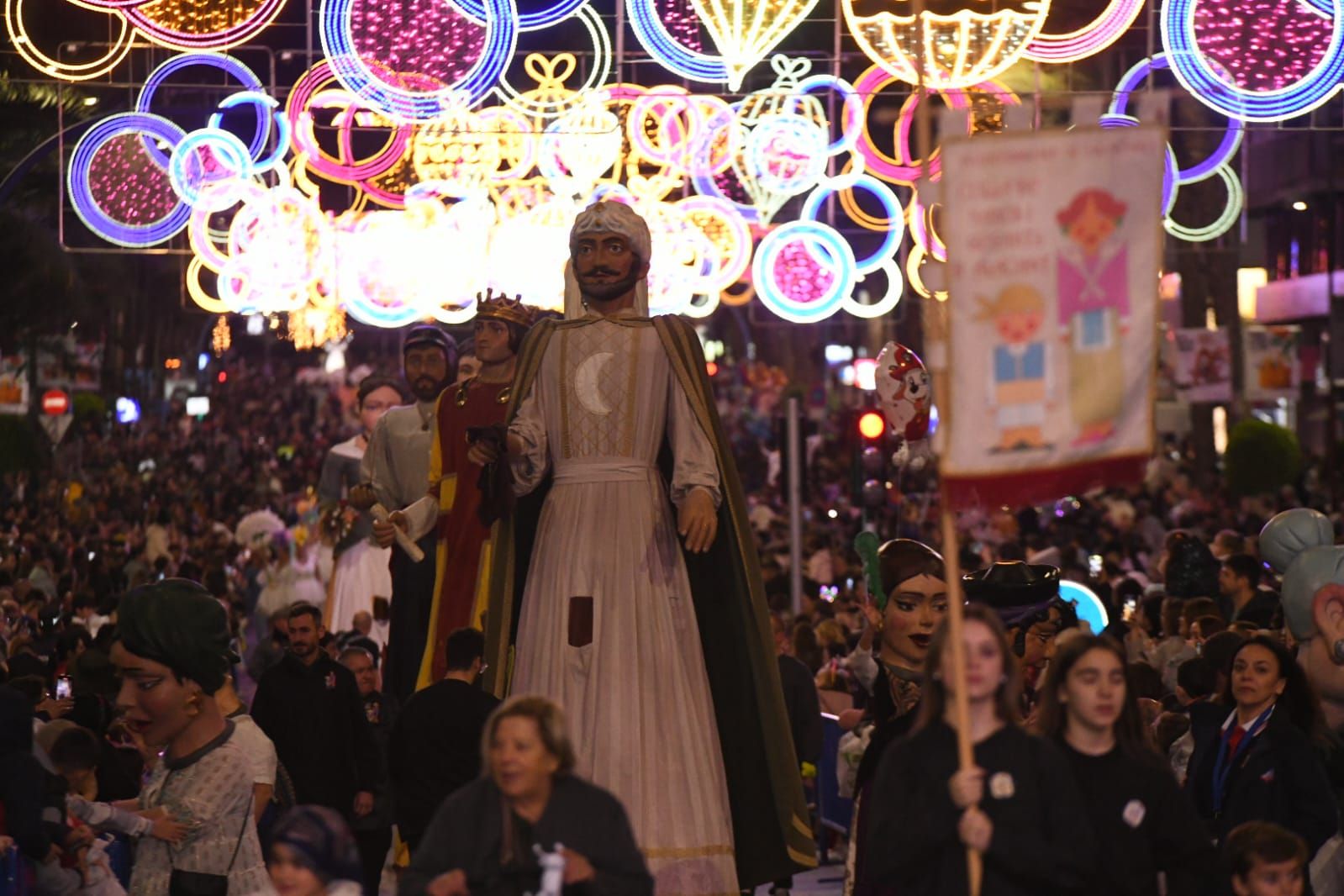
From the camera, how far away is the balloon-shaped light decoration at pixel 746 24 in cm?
1523

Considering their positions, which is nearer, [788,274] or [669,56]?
[669,56]

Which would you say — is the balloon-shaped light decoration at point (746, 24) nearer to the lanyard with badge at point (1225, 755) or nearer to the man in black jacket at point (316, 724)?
the man in black jacket at point (316, 724)

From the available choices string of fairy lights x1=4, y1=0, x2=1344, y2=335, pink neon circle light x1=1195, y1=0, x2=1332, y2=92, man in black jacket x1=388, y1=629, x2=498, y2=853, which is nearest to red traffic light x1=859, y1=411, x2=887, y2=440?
string of fairy lights x1=4, y1=0, x2=1344, y2=335

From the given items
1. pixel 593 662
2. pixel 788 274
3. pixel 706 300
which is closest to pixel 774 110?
pixel 788 274

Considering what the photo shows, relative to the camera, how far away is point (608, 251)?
351 inches

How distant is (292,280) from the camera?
786 inches

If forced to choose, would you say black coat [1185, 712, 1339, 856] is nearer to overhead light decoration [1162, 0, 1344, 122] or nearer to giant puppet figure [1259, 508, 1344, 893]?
giant puppet figure [1259, 508, 1344, 893]

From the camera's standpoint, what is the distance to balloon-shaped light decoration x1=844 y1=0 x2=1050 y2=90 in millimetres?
14586

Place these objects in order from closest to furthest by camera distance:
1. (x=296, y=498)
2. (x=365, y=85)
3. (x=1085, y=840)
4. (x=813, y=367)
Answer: (x=1085, y=840) → (x=365, y=85) → (x=296, y=498) → (x=813, y=367)

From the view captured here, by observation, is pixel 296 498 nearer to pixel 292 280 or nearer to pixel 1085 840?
pixel 292 280

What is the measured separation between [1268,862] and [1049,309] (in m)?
2.28

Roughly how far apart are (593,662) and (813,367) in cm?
5805

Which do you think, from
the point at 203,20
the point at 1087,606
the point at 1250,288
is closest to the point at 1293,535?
the point at 1087,606

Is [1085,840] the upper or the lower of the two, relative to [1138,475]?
lower
